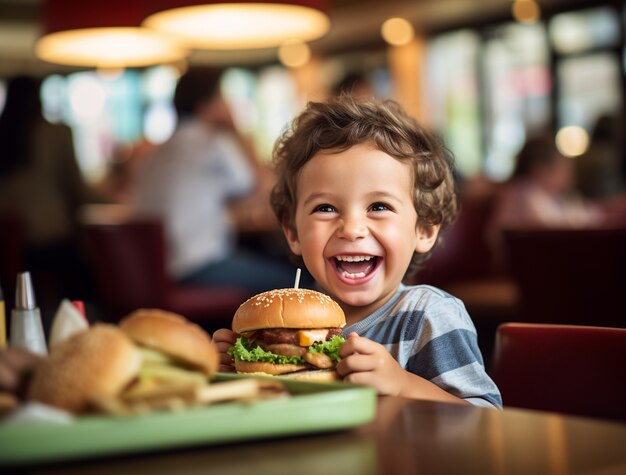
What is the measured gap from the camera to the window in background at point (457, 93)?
13.6 meters

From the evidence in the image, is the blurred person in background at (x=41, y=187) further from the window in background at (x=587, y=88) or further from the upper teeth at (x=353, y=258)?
the window in background at (x=587, y=88)

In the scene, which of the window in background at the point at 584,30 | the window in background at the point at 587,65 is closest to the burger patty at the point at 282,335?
the window in background at the point at 587,65

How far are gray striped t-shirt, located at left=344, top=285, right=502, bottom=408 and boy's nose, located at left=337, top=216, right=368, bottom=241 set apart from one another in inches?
5.1

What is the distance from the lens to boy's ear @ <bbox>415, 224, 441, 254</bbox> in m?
1.77

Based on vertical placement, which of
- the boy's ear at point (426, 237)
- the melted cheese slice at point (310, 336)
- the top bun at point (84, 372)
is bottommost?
the melted cheese slice at point (310, 336)

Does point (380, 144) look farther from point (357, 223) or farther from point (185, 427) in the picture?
point (185, 427)

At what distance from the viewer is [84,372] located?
0.81 meters

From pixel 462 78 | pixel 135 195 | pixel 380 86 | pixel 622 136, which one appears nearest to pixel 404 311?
pixel 135 195

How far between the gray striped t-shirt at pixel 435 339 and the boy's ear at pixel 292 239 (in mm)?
276

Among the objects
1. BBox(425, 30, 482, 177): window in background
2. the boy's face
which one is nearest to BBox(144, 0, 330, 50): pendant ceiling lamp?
the boy's face

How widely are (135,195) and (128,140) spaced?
13.3 m

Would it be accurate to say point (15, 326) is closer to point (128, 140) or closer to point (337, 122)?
point (337, 122)

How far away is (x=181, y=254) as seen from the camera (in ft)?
17.5

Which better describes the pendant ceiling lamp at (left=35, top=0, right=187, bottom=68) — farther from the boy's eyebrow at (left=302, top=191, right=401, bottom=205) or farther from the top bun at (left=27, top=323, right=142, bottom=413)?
the top bun at (left=27, top=323, right=142, bottom=413)
